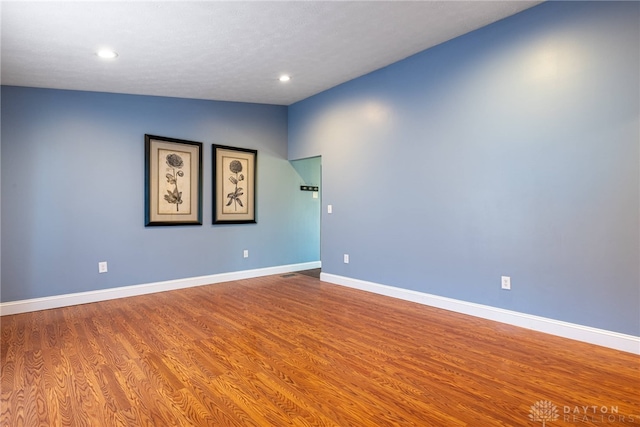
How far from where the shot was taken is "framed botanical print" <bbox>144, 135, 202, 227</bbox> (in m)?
4.36

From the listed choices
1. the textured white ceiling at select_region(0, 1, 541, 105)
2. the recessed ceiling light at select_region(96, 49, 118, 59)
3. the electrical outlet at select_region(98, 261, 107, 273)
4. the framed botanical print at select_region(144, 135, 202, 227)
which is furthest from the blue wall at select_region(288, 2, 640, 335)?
the electrical outlet at select_region(98, 261, 107, 273)

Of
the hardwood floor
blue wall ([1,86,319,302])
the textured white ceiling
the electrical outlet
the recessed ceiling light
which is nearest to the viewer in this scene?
the hardwood floor

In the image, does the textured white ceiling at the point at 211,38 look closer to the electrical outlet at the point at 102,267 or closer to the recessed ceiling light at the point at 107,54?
the recessed ceiling light at the point at 107,54

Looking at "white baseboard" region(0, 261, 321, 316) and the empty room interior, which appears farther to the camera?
"white baseboard" region(0, 261, 321, 316)

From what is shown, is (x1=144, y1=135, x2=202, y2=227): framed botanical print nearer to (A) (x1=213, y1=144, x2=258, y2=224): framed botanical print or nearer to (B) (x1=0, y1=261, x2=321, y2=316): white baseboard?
(A) (x1=213, y1=144, x2=258, y2=224): framed botanical print

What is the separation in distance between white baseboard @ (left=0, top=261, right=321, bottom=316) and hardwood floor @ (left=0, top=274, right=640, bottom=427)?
17 centimetres

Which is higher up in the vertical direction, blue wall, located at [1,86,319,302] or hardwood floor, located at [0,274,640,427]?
blue wall, located at [1,86,319,302]

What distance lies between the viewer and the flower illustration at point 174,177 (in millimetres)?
4523

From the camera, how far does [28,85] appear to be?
360cm

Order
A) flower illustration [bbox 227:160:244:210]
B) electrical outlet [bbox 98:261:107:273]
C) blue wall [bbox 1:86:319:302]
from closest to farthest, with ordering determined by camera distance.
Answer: blue wall [bbox 1:86:319:302] < electrical outlet [bbox 98:261:107:273] < flower illustration [bbox 227:160:244:210]

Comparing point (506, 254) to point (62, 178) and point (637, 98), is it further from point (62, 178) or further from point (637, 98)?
point (62, 178)

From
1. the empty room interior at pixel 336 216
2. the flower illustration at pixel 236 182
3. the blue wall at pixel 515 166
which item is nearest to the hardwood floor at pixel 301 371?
the empty room interior at pixel 336 216

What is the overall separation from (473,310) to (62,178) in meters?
4.59

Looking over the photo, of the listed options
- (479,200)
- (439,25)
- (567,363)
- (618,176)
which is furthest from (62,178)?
(618,176)
